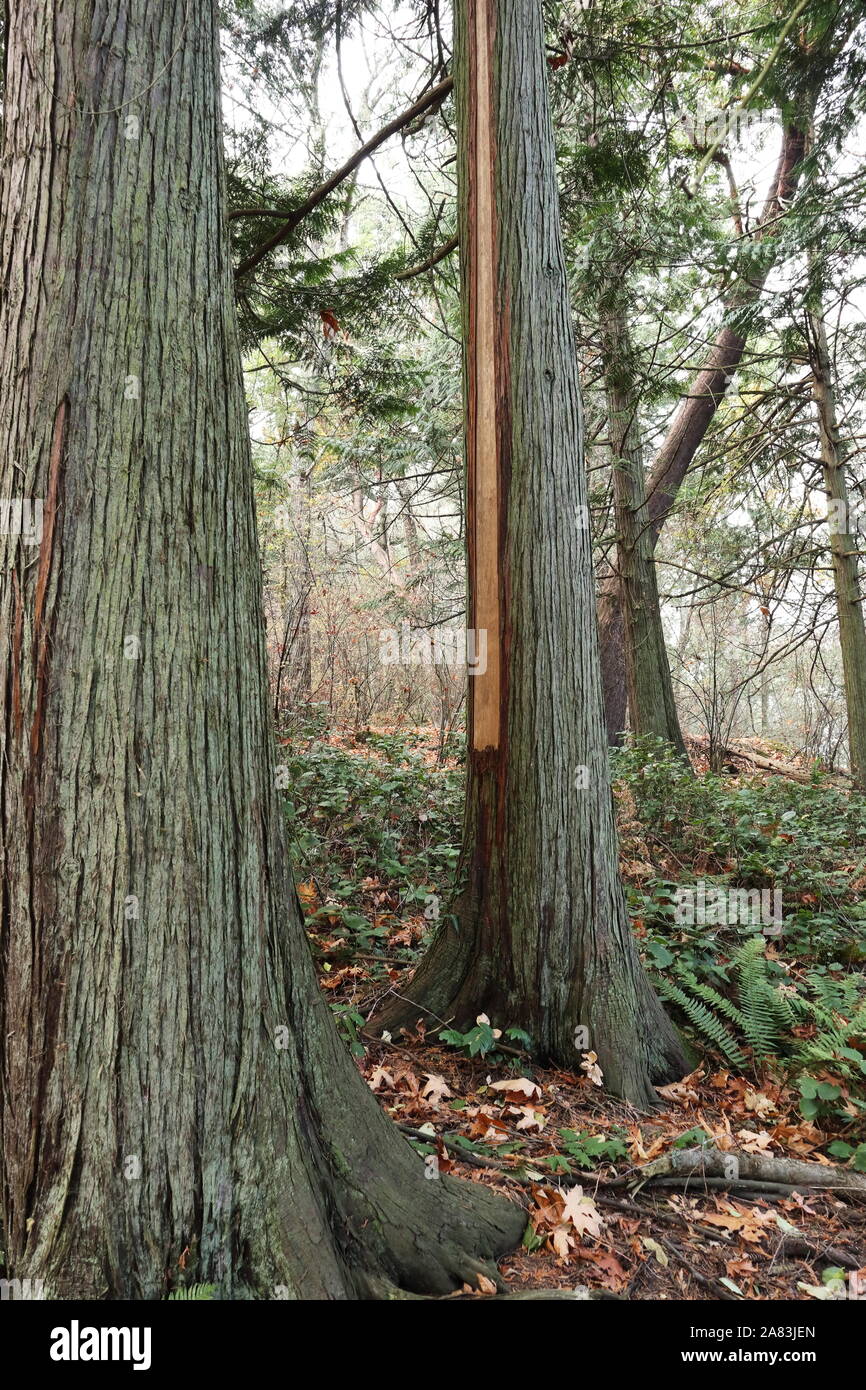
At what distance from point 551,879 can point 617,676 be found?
23.6 feet

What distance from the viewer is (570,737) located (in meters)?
3.59

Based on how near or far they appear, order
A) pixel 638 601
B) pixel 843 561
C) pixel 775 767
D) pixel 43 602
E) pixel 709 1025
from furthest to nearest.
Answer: pixel 775 767
pixel 638 601
pixel 843 561
pixel 709 1025
pixel 43 602

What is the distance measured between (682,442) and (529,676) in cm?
709

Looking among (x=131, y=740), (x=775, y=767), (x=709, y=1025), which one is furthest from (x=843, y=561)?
(x=131, y=740)

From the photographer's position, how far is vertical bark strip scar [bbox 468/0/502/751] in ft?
11.9

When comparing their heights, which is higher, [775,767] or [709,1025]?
[775,767]

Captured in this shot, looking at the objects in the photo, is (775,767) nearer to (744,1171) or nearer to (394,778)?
(394,778)

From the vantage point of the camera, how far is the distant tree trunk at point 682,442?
8500mm

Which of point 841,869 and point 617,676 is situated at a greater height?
point 617,676

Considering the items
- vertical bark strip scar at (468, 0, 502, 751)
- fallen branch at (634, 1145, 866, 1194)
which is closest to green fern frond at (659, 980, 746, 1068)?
fallen branch at (634, 1145, 866, 1194)

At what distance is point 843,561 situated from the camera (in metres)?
7.97

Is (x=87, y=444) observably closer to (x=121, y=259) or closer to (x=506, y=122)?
(x=121, y=259)

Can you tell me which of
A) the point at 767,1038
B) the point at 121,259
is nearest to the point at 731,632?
the point at 767,1038

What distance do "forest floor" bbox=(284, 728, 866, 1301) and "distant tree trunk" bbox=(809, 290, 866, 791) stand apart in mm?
2020
